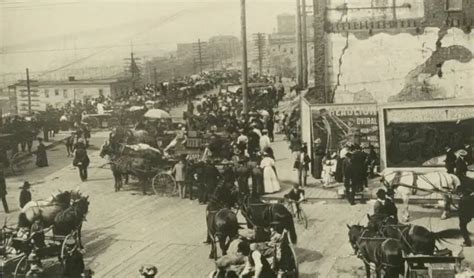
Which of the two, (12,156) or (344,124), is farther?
(12,156)

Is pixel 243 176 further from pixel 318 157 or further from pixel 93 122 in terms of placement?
pixel 93 122

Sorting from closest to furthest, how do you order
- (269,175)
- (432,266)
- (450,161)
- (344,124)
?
(432,266) → (450,161) → (269,175) → (344,124)

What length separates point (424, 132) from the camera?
803 inches

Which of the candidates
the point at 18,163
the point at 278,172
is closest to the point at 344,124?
the point at 278,172

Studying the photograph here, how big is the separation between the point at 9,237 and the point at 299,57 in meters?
23.3

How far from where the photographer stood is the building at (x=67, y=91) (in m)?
51.7

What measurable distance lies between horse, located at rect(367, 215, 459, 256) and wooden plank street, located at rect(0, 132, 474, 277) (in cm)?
122

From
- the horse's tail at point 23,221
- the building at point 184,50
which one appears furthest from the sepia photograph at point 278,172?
the building at point 184,50

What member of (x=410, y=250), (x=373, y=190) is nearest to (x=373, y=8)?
(x=373, y=190)

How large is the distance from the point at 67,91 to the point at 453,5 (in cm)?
3671

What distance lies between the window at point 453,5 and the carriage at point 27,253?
16.8 m

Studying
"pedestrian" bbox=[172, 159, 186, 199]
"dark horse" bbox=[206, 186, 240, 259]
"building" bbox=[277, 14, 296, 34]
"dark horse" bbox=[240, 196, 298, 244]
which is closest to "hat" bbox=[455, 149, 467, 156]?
"dark horse" bbox=[240, 196, 298, 244]

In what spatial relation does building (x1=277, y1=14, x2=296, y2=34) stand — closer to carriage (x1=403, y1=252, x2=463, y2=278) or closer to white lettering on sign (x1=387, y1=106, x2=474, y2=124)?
white lettering on sign (x1=387, y1=106, x2=474, y2=124)

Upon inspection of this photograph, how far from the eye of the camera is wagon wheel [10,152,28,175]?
911 inches
